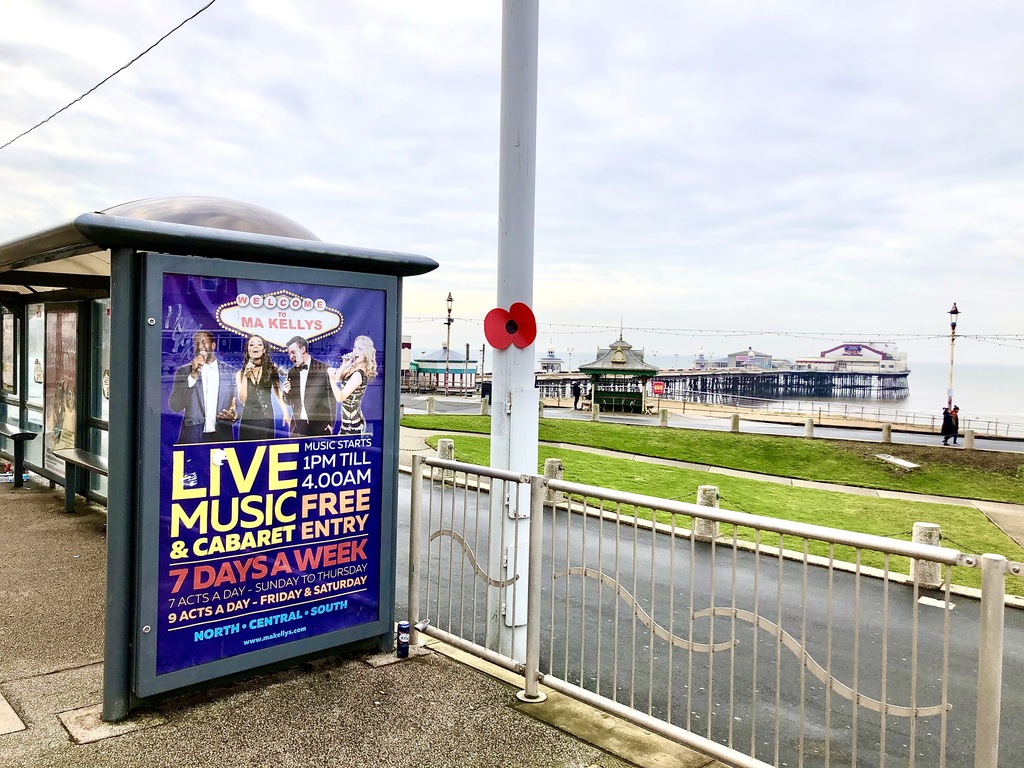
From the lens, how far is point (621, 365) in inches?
1802

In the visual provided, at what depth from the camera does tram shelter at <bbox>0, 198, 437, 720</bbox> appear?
382 centimetres

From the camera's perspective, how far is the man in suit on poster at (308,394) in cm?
437

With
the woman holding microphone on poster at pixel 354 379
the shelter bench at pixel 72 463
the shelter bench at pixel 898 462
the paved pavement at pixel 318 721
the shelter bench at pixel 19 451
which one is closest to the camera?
the paved pavement at pixel 318 721

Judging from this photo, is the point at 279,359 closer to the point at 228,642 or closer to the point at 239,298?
the point at 239,298

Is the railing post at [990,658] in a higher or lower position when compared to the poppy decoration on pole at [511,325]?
lower

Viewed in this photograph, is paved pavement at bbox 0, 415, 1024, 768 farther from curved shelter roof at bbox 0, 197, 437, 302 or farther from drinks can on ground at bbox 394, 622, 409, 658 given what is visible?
curved shelter roof at bbox 0, 197, 437, 302

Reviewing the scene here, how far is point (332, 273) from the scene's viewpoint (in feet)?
14.8

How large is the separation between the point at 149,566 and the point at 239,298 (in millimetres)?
1492

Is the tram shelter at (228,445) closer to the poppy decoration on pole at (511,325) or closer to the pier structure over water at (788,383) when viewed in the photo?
the poppy decoration on pole at (511,325)

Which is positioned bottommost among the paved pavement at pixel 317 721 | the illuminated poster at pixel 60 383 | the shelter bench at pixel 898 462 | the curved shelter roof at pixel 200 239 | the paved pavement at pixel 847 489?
the paved pavement at pixel 847 489

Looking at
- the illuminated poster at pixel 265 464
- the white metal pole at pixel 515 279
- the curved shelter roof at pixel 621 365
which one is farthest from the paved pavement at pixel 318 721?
the curved shelter roof at pixel 621 365

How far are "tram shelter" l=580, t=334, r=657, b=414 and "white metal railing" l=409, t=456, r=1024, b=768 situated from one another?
34.3 meters

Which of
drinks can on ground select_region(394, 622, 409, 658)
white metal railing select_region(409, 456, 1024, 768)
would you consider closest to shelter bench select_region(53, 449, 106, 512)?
white metal railing select_region(409, 456, 1024, 768)

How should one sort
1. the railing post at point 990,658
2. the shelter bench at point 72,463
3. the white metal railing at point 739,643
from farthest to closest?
1. the shelter bench at point 72,463
2. the white metal railing at point 739,643
3. the railing post at point 990,658
